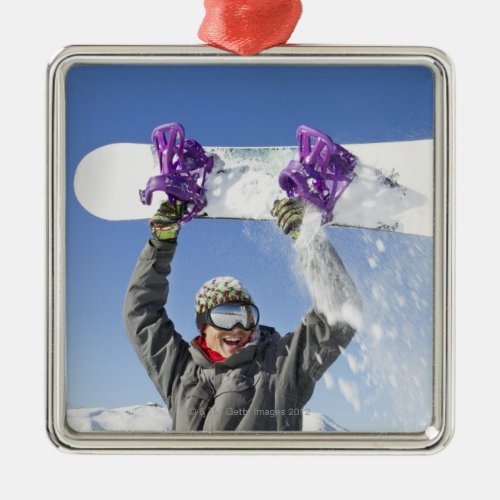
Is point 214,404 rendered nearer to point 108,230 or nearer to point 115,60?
point 108,230

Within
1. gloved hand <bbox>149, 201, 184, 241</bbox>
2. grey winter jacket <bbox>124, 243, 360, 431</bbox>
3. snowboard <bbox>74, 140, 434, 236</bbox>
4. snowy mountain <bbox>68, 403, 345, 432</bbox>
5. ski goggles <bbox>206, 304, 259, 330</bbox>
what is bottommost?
snowy mountain <bbox>68, 403, 345, 432</bbox>

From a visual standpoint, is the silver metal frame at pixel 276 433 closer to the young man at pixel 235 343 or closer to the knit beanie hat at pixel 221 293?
the young man at pixel 235 343

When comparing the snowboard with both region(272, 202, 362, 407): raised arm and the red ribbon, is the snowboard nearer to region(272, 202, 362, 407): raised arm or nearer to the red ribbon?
region(272, 202, 362, 407): raised arm

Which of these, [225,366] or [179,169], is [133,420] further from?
[179,169]

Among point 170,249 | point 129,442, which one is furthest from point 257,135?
point 129,442

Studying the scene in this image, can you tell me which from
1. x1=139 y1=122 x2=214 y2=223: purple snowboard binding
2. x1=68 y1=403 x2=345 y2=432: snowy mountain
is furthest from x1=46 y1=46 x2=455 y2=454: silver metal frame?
x1=139 y1=122 x2=214 y2=223: purple snowboard binding

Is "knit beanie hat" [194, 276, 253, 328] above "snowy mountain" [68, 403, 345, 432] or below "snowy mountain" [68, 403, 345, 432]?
above

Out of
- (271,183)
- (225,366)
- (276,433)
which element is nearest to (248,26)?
(271,183)

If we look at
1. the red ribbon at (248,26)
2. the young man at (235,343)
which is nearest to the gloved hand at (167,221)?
the young man at (235,343)
